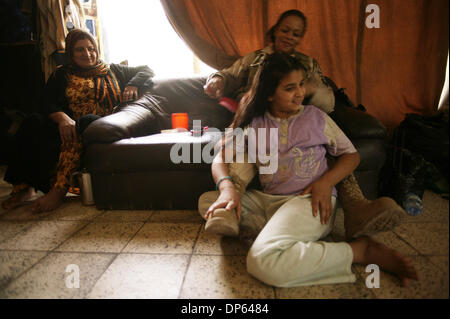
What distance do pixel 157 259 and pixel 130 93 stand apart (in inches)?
49.9

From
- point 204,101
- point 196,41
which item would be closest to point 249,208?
point 204,101

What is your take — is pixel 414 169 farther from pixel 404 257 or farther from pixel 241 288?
pixel 241 288

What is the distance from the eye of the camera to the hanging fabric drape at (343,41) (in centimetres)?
200

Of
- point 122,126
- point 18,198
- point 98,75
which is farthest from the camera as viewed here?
point 98,75

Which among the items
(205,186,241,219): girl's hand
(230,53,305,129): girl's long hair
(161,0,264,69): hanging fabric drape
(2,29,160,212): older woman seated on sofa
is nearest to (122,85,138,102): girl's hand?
(2,29,160,212): older woman seated on sofa

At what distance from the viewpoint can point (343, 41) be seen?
2068mm

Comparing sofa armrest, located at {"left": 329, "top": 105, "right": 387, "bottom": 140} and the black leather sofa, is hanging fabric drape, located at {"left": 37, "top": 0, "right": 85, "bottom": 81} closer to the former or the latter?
the black leather sofa

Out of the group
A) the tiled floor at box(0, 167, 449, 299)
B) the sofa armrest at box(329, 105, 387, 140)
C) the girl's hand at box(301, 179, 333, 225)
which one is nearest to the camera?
the tiled floor at box(0, 167, 449, 299)

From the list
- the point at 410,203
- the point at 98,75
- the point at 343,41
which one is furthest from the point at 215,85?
the point at 343,41

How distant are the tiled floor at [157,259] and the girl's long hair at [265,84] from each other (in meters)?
0.53

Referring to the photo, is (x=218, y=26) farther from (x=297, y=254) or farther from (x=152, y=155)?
(x=297, y=254)

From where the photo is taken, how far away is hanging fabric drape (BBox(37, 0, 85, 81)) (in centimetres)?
206

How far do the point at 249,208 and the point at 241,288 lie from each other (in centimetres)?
30

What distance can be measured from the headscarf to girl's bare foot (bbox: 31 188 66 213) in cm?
65
